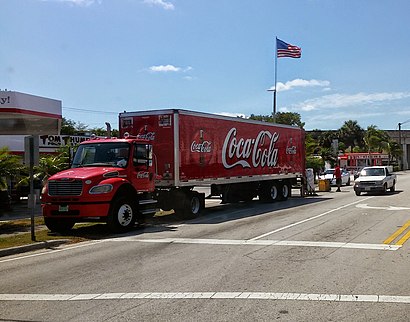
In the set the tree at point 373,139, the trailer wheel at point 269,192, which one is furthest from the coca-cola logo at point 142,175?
the tree at point 373,139

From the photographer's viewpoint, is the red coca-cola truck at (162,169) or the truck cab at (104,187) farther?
the red coca-cola truck at (162,169)

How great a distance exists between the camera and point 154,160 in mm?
16766

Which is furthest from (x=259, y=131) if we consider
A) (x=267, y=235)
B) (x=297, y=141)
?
(x=267, y=235)

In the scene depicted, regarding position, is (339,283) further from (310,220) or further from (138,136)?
(138,136)

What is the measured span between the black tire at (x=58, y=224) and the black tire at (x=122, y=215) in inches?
51.2

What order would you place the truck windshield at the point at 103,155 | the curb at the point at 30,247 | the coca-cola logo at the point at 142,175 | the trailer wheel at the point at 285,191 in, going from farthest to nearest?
the trailer wheel at the point at 285,191
the coca-cola logo at the point at 142,175
the truck windshield at the point at 103,155
the curb at the point at 30,247

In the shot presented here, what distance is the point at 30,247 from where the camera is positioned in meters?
11.6

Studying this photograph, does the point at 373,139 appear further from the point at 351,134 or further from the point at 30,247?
the point at 30,247

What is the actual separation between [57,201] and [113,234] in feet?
6.02

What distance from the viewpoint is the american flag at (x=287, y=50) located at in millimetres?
35000

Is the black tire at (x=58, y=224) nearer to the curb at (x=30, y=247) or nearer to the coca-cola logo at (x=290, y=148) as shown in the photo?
the curb at (x=30, y=247)

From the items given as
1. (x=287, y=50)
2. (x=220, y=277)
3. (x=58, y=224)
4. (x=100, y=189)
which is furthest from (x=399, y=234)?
(x=287, y=50)

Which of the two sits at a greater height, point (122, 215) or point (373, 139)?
point (373, 139)

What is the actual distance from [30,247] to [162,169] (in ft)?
21.0
